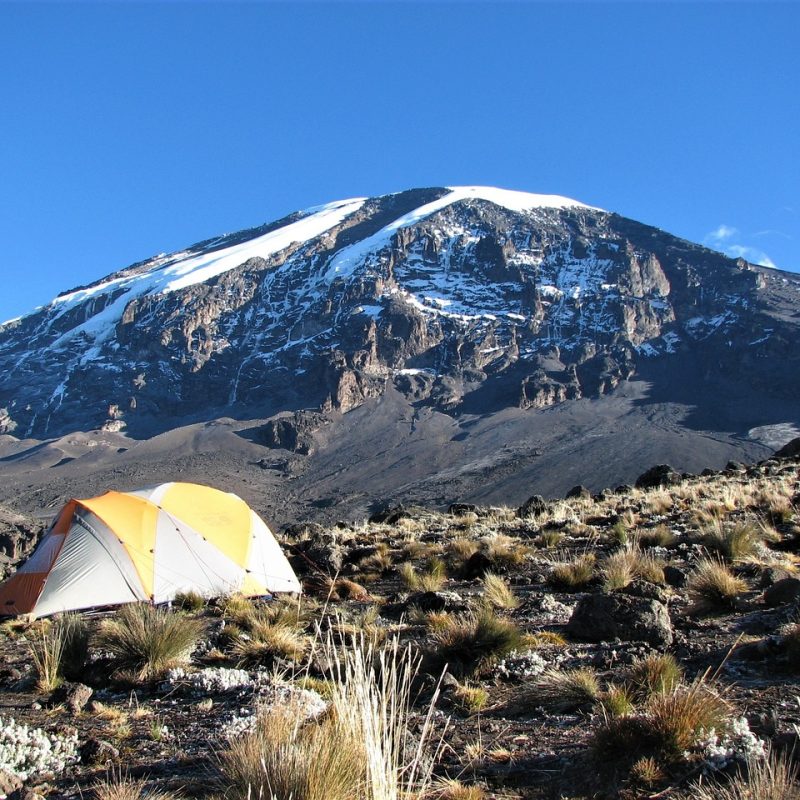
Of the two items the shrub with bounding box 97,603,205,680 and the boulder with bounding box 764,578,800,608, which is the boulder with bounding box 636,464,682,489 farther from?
the shrub with bounding box 97,603,205,680

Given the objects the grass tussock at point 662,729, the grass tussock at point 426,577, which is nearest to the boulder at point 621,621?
the grass tussock at point 662,729

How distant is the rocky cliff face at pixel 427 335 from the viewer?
139750 millimetres

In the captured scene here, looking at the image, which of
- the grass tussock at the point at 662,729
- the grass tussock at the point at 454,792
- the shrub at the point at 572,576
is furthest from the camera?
the shrub at the point at 572,576

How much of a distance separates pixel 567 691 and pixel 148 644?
10.9 feet

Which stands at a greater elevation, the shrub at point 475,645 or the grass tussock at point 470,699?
the shrub at point 475,645

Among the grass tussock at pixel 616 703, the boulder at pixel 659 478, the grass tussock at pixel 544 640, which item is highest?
the grass tussock at pixel 616 703

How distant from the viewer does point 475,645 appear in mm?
5043

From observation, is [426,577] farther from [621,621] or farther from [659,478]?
[659,478]

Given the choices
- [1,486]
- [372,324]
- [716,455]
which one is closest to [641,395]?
[716,455]

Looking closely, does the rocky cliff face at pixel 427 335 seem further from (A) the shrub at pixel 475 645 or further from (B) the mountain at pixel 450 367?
Answer: (A) the shrub at pixel 475 645

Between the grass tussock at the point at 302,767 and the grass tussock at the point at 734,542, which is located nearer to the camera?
the grass tussock at the point at 302,767

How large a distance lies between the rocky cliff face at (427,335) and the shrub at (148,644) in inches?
4793

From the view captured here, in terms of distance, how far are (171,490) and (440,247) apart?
643ft

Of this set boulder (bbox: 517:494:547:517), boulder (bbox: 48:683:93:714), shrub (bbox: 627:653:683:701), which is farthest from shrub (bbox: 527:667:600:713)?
boulder (bbox: 517:494:547:517)
